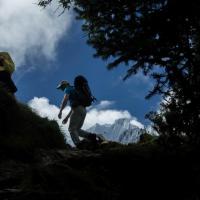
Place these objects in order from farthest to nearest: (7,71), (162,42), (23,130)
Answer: (7,71) → (23,130) → (162,42)

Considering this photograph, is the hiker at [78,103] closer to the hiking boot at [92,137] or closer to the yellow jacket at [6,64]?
the hiking boot at [92,137]

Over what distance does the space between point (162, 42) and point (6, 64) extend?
6.14 m

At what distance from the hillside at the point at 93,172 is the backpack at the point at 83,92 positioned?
9.72 feet

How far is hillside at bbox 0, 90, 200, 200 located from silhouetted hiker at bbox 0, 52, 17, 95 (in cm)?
236

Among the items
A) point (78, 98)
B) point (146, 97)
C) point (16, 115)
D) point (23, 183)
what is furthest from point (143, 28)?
point (78, 98)

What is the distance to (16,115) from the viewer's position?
11039mm

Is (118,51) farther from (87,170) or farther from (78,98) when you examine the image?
(78,98)

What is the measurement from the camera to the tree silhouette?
7.78m

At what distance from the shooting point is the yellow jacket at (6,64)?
1284 centimetres

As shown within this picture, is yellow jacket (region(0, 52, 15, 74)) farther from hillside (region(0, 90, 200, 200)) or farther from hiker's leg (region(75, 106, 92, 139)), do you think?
hillside (region(0, 90, 200, 200))

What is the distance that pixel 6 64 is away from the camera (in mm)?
12859

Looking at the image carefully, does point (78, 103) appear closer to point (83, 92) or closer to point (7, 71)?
point (83, 92)

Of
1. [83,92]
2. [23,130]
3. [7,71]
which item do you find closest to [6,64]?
[7,71]

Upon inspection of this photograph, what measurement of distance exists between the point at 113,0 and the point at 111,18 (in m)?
0.37
